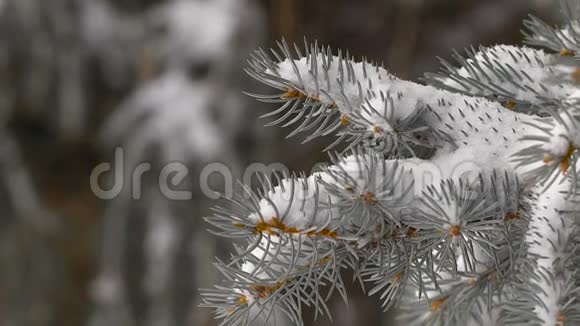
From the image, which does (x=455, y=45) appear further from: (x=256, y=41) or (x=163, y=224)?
(x=163, y=224)

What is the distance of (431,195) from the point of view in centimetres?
51

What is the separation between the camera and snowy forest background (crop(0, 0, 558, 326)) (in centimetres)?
247

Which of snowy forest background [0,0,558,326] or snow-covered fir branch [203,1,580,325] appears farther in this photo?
snowy forest background [0,0,558,326]

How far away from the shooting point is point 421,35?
9.66ft

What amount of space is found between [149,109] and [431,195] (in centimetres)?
214

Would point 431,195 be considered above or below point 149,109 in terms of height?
below

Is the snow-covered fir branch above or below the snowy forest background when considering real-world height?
below

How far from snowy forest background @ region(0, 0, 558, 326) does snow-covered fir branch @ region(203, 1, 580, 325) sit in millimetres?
1478

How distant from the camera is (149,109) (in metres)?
2.56

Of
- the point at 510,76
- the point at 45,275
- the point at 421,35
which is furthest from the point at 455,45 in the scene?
the point at 510,76

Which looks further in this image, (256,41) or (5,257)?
(5,257)

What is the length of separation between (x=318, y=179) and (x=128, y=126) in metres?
2.15

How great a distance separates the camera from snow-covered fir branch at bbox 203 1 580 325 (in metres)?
0.51

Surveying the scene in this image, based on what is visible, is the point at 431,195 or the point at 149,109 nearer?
the point at 431,195
